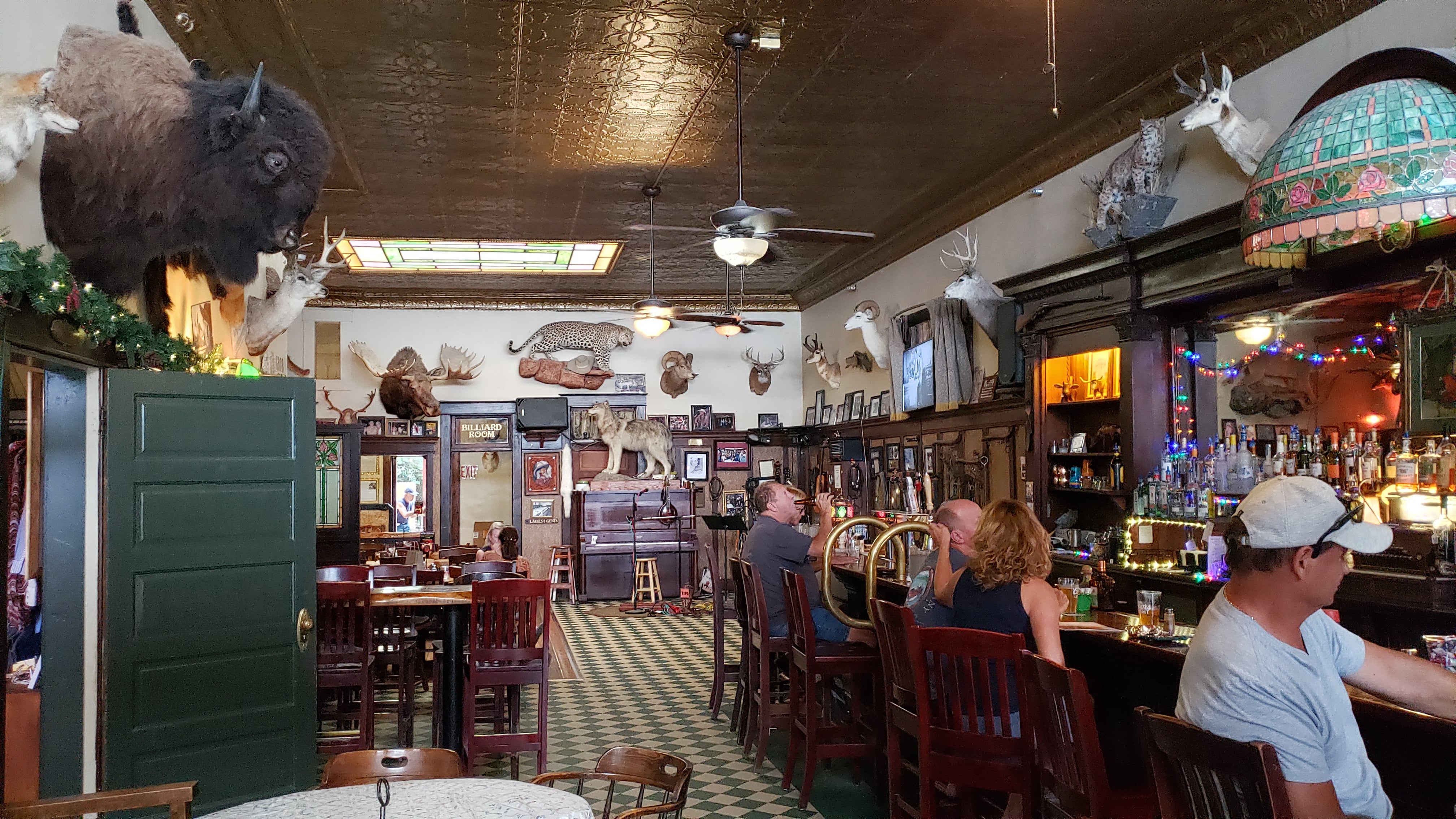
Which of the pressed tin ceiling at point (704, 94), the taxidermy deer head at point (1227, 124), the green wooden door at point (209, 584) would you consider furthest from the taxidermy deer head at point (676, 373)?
the green wooden door at point (209, 584)

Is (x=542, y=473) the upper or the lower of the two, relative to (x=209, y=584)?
upper

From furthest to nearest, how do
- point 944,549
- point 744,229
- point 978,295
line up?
point 978,295 < point 744,229 < point 944,549

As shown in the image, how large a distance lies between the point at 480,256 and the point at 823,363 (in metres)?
4.60

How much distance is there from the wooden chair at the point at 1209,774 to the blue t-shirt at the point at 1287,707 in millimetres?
149

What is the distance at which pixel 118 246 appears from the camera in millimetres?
4461

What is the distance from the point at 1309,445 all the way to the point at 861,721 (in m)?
2.87

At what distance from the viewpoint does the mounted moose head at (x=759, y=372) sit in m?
15.8

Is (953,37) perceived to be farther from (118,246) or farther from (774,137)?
(118,246)

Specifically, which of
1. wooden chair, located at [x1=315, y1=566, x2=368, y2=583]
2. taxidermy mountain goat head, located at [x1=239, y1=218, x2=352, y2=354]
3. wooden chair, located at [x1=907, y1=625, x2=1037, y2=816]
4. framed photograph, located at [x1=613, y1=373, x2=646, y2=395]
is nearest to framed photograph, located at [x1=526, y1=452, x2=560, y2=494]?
framed photograph, located at [x1=613, y1=373, x2=646, y2=395]

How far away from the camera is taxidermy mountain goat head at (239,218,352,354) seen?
23.4 ft

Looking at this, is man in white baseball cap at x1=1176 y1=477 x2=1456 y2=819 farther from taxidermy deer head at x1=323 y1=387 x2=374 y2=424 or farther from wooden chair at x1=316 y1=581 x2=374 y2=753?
taxidermy deer head at x1=323 y1=387 x2=374 y2=424

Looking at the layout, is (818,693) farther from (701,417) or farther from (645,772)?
(701,417)

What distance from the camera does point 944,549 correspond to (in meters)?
4.73

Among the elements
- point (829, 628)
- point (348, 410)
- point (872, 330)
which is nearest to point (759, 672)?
point (829, 628)
